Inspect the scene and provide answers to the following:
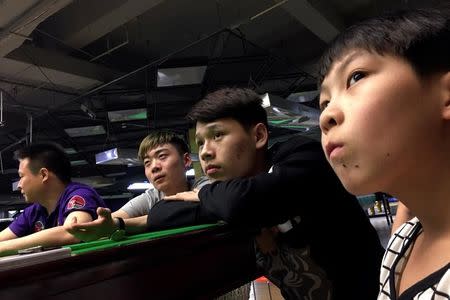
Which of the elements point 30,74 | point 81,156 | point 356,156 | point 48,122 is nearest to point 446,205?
point 356,156

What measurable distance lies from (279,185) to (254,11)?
3.85 metres

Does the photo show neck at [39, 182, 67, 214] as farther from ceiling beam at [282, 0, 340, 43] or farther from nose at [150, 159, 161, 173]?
ceiling beam at [282, 0, 340, 43]

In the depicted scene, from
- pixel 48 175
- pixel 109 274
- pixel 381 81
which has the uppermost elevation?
pixel 48 175

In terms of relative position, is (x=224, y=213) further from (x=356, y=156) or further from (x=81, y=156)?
(x=81, y=156)

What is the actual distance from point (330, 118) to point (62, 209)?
6.56ft

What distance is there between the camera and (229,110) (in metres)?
1.37

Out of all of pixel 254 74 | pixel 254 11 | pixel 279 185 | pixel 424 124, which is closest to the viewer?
pixel 424 124

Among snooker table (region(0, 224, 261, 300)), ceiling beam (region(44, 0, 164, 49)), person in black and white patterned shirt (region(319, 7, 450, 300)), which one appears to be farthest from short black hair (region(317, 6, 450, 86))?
ceiling beam (region(44, 0, 164, 49))

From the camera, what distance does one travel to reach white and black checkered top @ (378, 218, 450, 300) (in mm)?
518

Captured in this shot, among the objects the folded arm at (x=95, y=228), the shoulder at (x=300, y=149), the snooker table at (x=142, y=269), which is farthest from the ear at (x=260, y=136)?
the folded arm at (x=95, y=228)

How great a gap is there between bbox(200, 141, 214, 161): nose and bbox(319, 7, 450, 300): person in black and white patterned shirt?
0.71m

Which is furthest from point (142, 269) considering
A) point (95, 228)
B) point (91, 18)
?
point (91, 18)

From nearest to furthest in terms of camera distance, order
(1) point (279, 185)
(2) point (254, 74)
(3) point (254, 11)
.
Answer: (1) point (279, 185), (3) point (254, 11), (2) point (254, 74)

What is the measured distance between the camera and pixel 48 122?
660 centimetres
